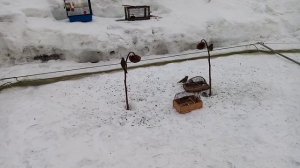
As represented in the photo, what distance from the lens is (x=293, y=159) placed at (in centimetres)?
708

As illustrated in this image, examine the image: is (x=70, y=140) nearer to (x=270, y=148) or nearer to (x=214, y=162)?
(x=214, y=162)

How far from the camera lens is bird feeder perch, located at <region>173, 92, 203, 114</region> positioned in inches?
341

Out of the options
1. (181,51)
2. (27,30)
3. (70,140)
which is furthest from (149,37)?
(70,140)

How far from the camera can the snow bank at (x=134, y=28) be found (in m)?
11.3

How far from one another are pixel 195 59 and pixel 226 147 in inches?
196

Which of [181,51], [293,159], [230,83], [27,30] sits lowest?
[293,159]

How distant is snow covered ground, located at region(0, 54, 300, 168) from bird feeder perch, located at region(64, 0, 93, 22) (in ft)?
9.52

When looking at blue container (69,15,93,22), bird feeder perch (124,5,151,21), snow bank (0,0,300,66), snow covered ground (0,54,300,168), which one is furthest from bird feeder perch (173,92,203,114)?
blue container (69,15,93,22)

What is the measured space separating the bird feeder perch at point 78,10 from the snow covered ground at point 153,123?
2900mm

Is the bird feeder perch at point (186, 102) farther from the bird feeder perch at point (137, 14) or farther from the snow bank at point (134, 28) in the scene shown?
the bird feeder perch at point (137, 14)

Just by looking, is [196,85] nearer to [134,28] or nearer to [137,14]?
[134,28]

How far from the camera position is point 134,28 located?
12.1 meters

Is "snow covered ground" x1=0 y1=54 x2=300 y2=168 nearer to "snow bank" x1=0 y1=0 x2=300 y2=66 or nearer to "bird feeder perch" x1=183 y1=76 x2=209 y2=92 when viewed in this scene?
"bird feeder perch" x1=183 y1=76 x2=209 y2=92

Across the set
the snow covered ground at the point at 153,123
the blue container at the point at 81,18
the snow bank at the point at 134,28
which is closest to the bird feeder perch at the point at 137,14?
the snow bank at the point at 134,28
